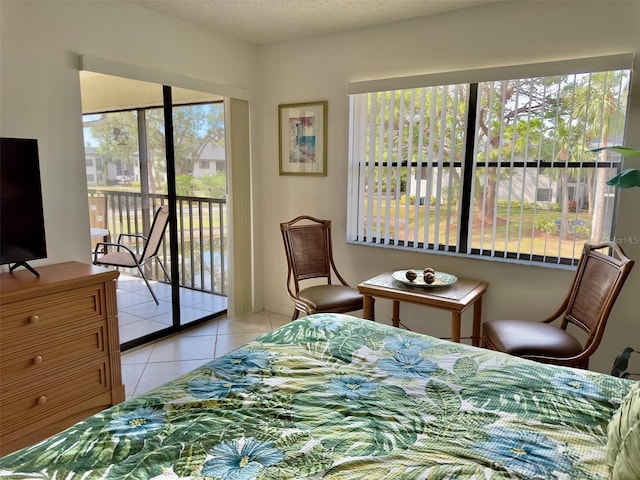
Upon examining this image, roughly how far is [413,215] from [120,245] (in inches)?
103

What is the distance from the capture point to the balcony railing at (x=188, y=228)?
13.0 feet

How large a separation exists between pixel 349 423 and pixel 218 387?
454mm

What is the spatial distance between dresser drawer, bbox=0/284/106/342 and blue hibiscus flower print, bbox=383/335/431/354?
5.22 ft

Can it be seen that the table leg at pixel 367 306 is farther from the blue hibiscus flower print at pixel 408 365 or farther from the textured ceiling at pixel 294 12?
the textured ceiling at pixel 294 12

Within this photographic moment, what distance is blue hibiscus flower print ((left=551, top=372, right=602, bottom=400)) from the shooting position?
1.44m

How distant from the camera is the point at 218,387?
4.74 feet

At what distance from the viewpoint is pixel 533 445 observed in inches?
46.5

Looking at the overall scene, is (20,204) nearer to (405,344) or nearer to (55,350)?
(55,350)

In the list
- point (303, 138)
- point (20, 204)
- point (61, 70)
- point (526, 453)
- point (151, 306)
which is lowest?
point (151, 306)

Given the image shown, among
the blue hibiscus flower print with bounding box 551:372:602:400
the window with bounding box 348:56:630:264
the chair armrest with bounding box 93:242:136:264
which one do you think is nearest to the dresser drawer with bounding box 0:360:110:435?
the chair armrest with bounding box 93:242:136:264

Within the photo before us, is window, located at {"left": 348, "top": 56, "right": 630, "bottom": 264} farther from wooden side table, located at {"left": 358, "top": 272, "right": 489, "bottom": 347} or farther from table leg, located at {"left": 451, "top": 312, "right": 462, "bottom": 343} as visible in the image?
table leg, located at {"left": 451, "top": 312, "right": 462, "bottom": 343}

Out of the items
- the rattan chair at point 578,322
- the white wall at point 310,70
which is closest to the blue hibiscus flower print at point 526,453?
the rattan chair at point 578,322

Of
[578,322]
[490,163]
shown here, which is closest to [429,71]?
[490,163]

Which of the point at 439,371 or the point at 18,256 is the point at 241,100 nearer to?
the point at 18,256
